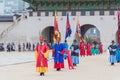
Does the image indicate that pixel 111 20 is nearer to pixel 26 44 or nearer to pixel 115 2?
pixel 115 2

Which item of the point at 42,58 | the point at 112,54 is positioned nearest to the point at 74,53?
the point at 112,54

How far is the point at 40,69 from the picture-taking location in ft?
62.1

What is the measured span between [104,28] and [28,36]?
8.71 m

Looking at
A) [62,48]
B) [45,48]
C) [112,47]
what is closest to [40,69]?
[45,48]

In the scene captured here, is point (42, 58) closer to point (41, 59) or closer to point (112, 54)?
point (41, 59)

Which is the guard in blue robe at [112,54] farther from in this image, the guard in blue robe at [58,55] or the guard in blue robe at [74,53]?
the guard in blue robe at [58,55]

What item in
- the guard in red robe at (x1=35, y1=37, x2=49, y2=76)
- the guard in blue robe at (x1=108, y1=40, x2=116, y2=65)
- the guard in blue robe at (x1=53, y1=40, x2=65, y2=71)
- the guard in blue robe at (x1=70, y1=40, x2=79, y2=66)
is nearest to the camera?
the guard in red robe at (x1=35, y1=37, x2=49, y2=76)

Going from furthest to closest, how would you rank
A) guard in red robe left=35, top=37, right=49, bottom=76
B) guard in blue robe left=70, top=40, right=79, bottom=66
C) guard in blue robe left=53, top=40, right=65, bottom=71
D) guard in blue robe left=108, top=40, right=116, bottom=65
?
guard in blue robe left=108, top=40, right=116, bottom=65
guard in blue robe left=70, top=40, right=79, bottom=66
guard in blue robe left=53, top=40, right=65, bottom=71
guard in red robe left=35, top=37, right=49, bottom=76

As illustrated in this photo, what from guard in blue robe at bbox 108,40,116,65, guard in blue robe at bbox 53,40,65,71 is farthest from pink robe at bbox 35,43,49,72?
guard in blue robe at bbox 108,40,116,65

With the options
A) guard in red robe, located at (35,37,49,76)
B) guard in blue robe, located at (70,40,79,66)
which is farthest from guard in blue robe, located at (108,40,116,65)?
guard in red robe, located at (35,37,49,76)

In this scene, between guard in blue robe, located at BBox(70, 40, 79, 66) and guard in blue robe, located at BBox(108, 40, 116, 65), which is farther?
guard in blue robe, located at BBox(108, 40, 116, 65)

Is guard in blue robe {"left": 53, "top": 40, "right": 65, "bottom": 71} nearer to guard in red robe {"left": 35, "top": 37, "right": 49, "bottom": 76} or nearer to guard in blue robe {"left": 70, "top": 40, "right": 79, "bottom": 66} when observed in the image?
guard in red robe {"left": 35, "top": 37, "right": 49, "bottom": 76}

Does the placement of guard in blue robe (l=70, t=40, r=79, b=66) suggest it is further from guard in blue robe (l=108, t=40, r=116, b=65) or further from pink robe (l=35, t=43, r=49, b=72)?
pink robe (l=35, t=43, r=49, b=72)

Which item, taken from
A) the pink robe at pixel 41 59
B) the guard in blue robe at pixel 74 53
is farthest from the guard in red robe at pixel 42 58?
the guard in blue robe at pixel 74 53
